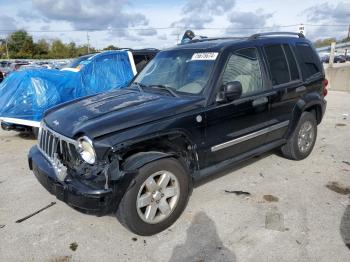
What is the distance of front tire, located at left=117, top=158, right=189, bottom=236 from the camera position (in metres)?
3.27

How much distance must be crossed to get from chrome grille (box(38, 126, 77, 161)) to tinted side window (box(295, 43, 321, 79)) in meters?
3.65

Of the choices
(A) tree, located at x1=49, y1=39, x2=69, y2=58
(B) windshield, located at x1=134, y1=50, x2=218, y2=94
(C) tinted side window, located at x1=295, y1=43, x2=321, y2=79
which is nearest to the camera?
(B) windshield, located at x1=134, y1=50, x2=218, y2=94

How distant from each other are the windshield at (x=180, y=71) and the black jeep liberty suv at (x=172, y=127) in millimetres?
16

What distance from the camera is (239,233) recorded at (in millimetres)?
3545

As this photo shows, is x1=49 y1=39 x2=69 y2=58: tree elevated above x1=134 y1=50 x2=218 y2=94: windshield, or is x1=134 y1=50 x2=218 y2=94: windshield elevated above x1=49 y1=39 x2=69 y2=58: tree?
x1=49 y1=39 x2=69 y2=58: tree

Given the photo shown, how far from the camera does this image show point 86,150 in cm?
326

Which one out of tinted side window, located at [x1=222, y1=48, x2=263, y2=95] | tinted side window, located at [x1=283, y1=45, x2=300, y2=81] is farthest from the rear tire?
tinted side window, located at [x1=222, y1=48, x2=263, y2=95]

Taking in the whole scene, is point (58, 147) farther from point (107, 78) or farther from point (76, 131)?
point (107, 78)

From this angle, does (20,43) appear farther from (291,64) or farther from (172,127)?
(172,127)

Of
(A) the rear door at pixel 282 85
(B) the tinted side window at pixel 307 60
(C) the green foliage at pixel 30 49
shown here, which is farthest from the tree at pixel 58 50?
(A) the rear door at pixel 282 85

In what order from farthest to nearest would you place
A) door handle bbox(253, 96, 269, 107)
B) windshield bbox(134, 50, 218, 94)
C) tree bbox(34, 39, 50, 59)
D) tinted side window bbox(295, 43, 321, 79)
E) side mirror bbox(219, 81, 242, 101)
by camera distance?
tree bbox(34, 39, 50, 59), tinted side window bbox(295, 43, 321, 79), door handle bbox(253, 96, 269, 107), windshield bbox(134, 50, 218, 94), side mirror bbox(219, 81, 242, 101)

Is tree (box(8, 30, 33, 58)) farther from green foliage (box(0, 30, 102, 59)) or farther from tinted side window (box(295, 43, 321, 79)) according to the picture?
tinted side window (box(295, 43, 321, 79))

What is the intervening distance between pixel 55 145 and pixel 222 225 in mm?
1937

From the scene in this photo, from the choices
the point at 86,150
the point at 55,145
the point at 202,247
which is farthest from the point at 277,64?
the point at 55,145
